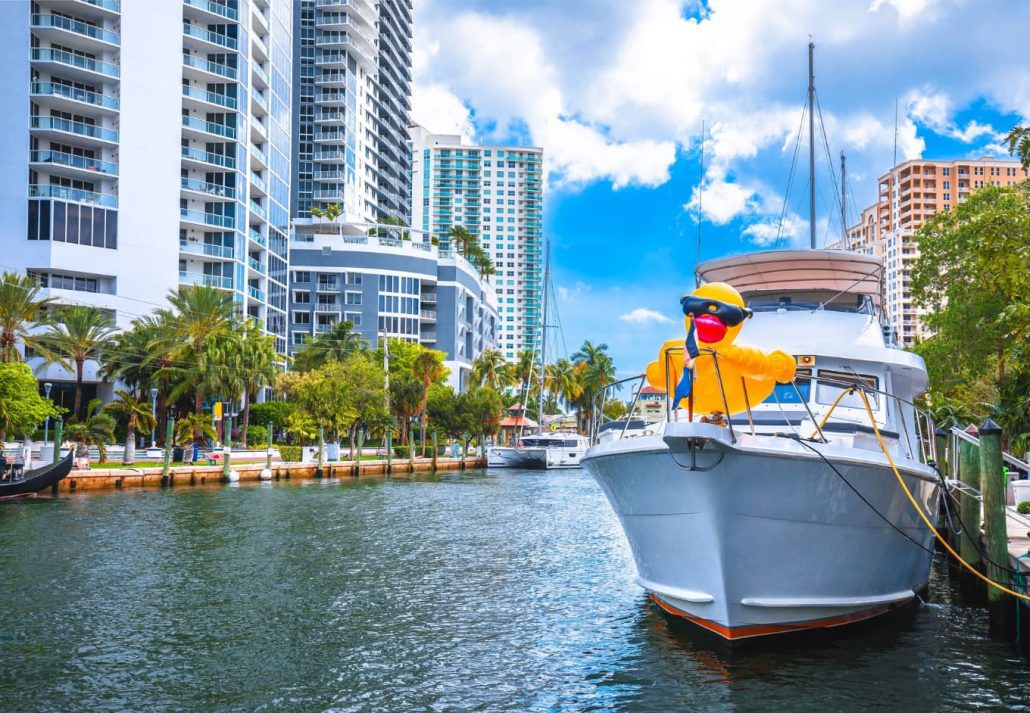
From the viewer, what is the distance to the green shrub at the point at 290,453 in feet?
172

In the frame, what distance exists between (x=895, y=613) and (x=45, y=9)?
64203mm

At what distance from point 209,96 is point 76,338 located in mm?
24275

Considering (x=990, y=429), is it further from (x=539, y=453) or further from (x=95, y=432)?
(x=539, y=453)

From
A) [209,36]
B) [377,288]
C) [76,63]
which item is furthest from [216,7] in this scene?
[377,288]

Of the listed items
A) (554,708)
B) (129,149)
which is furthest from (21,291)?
(554,708)

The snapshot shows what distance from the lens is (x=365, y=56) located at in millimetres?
118062

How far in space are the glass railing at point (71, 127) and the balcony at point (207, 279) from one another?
10238 mm

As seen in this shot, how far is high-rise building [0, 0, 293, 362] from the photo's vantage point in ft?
192

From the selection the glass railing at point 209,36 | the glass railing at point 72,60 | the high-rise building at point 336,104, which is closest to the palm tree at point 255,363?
the glass railing at point 72,60

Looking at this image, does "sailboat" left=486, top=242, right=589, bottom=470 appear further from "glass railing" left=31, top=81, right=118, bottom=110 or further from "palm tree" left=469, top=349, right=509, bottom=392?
"glass railing" left=31, top=81, right=118, bottom=110

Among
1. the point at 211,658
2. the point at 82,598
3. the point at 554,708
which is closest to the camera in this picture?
the point at 554,708

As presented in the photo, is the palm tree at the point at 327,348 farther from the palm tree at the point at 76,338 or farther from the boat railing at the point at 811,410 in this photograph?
the boat railing at the point at 811,410

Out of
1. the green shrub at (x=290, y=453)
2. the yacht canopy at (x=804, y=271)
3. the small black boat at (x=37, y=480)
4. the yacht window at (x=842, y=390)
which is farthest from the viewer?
the green shrub at (x=290, y=453)

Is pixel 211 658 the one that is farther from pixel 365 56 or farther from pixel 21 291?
pixel 365 56
